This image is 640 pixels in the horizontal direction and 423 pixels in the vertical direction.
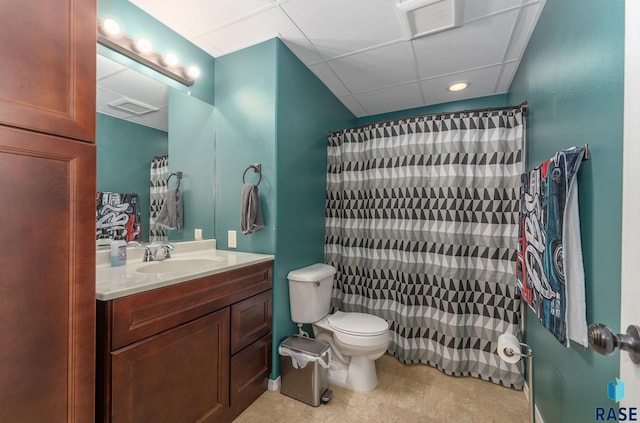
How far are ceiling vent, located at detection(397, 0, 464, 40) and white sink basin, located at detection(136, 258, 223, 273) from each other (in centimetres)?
191

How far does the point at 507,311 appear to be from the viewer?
6.04ft

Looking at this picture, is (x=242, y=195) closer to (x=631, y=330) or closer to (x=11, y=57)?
(x=11, y=57)

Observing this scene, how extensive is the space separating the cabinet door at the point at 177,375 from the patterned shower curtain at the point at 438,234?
128 centimetres

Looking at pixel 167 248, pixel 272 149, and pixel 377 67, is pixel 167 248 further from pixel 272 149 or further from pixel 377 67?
pixel 377 67

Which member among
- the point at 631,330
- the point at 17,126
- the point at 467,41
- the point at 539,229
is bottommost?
the point at 631,330

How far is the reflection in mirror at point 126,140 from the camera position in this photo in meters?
1.42

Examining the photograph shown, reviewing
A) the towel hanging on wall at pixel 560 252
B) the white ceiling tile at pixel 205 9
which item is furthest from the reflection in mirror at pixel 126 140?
the towel hanging on wall at pixel 560 252

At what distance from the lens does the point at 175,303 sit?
1.18m

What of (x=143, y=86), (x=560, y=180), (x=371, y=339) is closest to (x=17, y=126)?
(x=143, y=86)

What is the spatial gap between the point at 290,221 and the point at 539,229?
146 centimetres

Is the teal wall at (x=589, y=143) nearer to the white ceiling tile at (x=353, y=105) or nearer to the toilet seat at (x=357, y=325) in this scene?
the toilet seat at (x=357, y=325)

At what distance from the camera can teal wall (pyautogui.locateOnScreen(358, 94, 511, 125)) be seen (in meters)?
2.46

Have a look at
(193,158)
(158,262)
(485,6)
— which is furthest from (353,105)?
(158,262)

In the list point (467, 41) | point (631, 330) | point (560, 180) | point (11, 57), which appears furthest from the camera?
point (467, 41)
